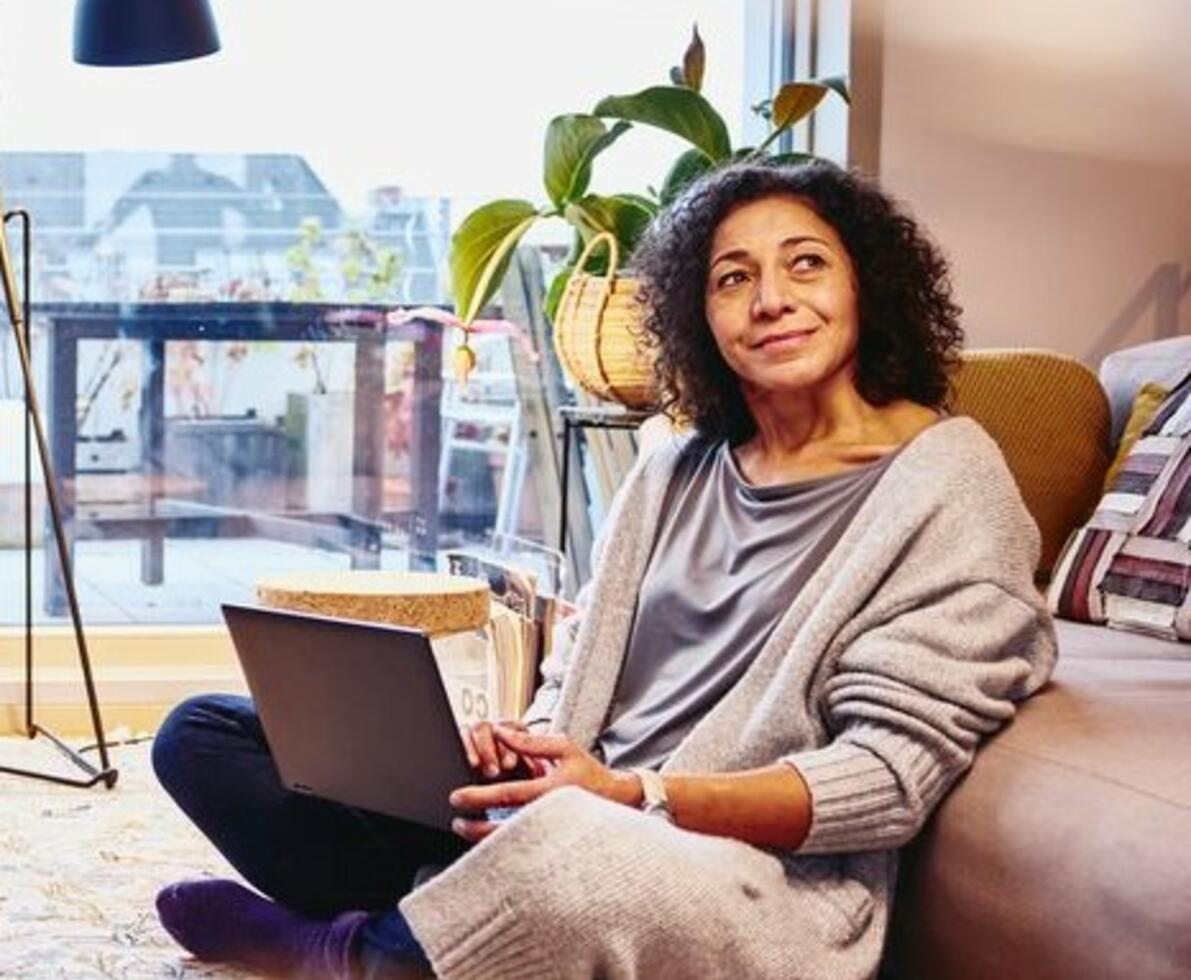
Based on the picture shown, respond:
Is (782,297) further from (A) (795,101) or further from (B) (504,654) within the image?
(A) (795,101)

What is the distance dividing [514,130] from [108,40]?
84cm

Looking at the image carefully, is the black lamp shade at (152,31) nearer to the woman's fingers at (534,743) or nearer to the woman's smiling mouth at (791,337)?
the woman's smiling mouth at (791,337)

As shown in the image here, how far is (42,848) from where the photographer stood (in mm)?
2721

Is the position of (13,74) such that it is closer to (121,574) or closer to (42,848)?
(121,574)

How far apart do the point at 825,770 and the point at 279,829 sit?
A: 730 mm

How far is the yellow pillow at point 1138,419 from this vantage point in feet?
7.86

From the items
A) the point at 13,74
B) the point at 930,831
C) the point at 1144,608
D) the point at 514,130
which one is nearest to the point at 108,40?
the point at 13,74

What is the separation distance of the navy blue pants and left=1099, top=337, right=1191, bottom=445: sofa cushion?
1.12 meters

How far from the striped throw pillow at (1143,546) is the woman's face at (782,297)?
0.58 metres

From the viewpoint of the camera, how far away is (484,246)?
3.17m

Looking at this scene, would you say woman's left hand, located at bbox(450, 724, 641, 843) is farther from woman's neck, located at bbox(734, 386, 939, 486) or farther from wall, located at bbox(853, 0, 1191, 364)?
wall, located at bbox(853, 0, 1191, 364)

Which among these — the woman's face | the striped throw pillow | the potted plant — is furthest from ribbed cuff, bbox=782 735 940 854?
the potted plant

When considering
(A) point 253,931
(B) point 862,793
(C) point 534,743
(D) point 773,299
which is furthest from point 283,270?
(B) point 862,793

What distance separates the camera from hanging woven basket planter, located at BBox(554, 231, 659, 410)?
116 inches
